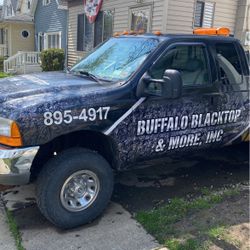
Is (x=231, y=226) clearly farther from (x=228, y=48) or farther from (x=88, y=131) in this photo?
(x=228, y=48)

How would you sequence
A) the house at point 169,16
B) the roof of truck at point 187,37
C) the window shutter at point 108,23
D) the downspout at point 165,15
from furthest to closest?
1. the window shutter at point 108,23
2. the house at point 169,16
3. the downspout at point 165,15
4. the roof of truck at point 187,37

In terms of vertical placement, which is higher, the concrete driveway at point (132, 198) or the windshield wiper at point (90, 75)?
the windshield wiper at point (90, 75)

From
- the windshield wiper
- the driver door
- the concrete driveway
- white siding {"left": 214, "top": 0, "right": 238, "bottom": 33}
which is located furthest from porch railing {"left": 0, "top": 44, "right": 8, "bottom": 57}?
the driver door

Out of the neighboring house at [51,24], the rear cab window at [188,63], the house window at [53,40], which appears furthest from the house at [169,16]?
the rear cab window at [188,63]

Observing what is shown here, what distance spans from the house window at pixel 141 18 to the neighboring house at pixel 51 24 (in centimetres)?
649

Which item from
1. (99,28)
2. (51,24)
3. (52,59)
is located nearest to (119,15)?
(99,28)

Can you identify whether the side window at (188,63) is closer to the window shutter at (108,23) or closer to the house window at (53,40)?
the window shutter at (108,23)

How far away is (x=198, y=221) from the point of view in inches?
143

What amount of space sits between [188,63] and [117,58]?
835mm

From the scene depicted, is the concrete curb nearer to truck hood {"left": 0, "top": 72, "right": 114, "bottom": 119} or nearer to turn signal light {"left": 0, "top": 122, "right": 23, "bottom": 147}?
turn signal light {"left": 0, "top": 122, "right": 23, "bottom": 147}

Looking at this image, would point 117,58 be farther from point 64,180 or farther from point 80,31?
point 80,31

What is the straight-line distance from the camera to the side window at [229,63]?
4312mm

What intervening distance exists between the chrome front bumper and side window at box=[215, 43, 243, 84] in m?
2.51

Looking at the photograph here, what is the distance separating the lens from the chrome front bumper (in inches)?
117
